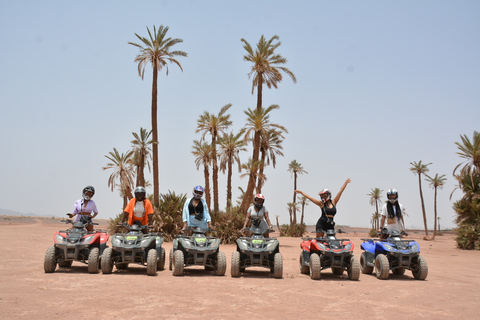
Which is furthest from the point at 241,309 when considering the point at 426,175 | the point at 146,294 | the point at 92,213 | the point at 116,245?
the point at 426,175

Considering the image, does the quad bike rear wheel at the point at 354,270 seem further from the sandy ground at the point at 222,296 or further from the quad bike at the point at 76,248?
the quad bike at the point at 76,248

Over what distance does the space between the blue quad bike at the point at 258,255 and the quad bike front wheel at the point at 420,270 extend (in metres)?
3.67

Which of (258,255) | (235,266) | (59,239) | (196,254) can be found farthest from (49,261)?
(258,255)

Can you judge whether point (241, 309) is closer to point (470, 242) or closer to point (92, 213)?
point (92, 213)

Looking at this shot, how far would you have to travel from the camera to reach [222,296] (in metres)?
8.34

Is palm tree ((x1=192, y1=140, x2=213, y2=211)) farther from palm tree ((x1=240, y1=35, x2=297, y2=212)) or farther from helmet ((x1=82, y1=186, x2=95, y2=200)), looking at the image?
helmet ((x1=82, y1=186, x2=95, y2=200))

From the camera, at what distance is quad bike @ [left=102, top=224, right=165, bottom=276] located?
10836 mm

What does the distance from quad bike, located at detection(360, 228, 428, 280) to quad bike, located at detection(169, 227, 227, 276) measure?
159 inches

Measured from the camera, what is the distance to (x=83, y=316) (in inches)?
253

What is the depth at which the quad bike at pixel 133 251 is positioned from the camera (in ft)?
35.6

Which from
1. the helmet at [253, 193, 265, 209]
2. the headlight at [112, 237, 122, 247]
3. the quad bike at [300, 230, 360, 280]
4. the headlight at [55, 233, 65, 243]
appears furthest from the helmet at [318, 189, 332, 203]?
the headlight at [55, 233, 65, 243]

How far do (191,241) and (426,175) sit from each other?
59543 millimetres

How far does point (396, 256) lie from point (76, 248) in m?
8.08

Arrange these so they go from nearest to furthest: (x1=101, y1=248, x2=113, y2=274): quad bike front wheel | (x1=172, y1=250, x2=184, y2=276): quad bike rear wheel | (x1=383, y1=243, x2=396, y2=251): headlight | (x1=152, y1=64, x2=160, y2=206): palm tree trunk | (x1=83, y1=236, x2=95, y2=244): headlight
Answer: (x1=101, y1=248, x2=113, y2=274): quad bike front wheel → (x1=172, y1=250, x2=184, y2=276): quad bike rear wheel → (x1=83, y1=236, x2=95, y2=244): headlight → (x1=383, y1=243, x2=396, y2=251): headlight → (x1=152, y1=64, x2=160, y2=206): palm tree trunk
